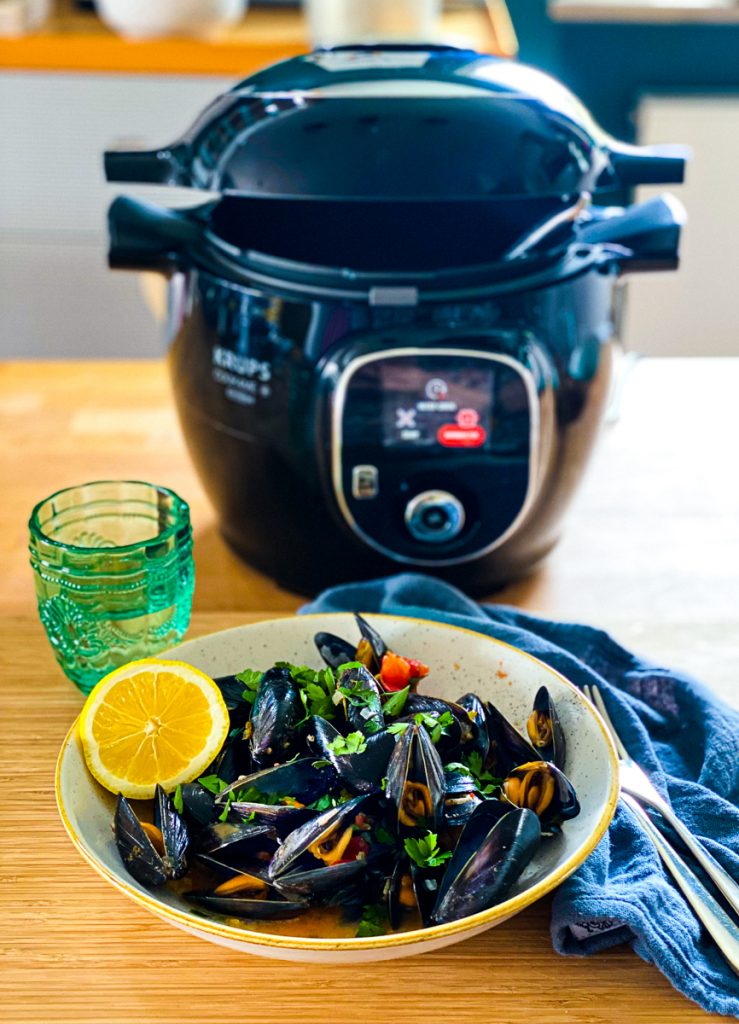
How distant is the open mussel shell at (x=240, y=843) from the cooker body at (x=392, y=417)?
0.35m

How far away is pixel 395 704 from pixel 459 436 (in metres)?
0.26

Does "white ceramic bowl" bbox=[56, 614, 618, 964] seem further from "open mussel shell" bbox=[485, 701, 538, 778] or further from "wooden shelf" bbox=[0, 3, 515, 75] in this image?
"wooden shelf" bbox=[0, 3, 515, 75]

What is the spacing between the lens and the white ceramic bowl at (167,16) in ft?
6.93

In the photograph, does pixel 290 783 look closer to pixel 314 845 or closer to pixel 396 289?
pixel 314 845

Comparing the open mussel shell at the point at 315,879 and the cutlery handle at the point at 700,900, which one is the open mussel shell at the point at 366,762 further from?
the cutlery handle at the point at 700,900

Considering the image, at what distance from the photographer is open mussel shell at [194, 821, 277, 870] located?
60cm

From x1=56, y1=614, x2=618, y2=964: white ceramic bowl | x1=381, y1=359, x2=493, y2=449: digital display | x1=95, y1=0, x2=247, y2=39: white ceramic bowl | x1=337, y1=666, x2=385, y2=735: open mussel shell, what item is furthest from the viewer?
x1=95, y1=0, x2=247, y2=39: white ceramic bowl

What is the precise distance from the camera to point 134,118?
238 centimetres

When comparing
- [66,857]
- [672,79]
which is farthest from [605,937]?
[672,79]

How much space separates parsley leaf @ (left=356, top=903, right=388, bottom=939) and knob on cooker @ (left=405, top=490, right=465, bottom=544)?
372 mm

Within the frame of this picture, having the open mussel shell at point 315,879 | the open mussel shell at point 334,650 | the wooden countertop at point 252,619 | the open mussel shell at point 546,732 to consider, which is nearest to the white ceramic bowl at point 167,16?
the wooden countertop at point 252,619

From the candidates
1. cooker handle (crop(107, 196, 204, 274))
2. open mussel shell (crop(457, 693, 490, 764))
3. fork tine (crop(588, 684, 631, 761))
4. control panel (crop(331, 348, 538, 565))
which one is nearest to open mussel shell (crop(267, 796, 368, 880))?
open mussel shell (crop(457, 693, 490, 764))

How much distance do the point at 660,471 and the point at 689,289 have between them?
1617mm

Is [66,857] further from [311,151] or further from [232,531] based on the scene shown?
[311,151]
